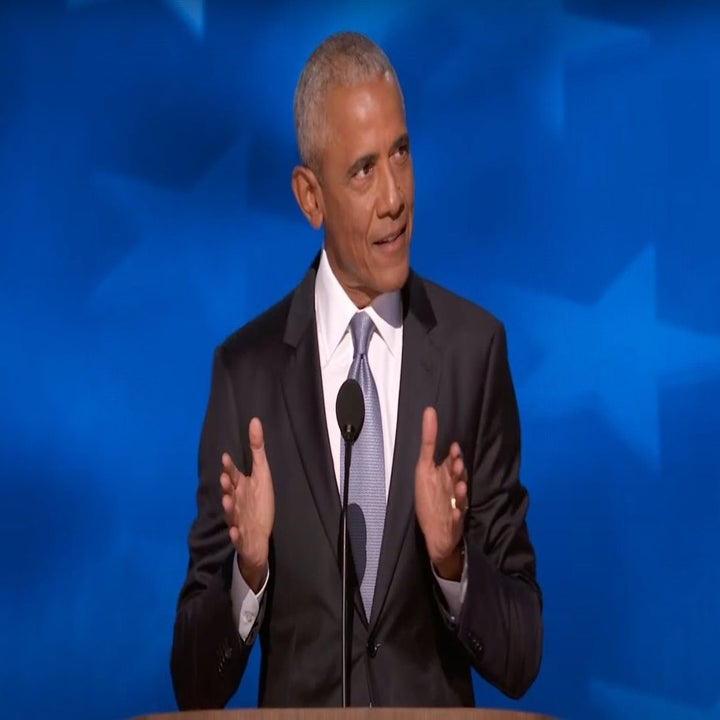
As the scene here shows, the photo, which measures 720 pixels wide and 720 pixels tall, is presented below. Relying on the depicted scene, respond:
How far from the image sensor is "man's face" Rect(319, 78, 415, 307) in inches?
115

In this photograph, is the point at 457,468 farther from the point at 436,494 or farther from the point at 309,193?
the point at 309,193

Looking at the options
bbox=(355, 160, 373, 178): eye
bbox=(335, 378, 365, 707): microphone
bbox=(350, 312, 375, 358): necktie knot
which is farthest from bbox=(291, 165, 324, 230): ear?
bbox=(335, 378, 365, 707): microphone

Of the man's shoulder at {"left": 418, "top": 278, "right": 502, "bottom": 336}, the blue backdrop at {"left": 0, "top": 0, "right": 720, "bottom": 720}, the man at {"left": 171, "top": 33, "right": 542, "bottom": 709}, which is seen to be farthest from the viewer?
the blue backdrop at {"left": 0, "top": 0, "right": 720, "bottom": 720}

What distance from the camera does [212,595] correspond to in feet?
8.96

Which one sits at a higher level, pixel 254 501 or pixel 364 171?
pixel 364 171

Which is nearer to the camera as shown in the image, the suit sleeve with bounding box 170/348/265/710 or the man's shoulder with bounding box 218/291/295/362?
the suit sleeve with bounding box 170/348/265/710

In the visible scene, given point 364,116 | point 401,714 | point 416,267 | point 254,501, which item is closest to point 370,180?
point 364,116

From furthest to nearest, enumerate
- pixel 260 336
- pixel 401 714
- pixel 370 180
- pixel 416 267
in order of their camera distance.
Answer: pixel 416 267 → pixel 260 336 → pixel 370 180 → pixel 401 714

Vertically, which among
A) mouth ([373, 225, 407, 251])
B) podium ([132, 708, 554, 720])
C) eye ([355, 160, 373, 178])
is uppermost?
eye ([355, 160, 373, 178])

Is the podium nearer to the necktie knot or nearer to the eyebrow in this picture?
the necktie knot

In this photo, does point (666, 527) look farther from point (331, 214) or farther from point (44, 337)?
point (44, 337)

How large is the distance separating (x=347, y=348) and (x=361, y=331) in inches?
1.8

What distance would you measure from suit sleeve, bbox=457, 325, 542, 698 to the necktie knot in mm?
232

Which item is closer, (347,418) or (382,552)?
(347,418)
